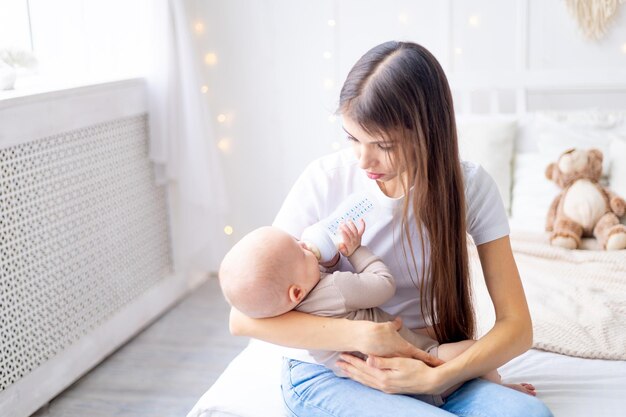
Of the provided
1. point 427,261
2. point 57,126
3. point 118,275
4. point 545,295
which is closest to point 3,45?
point 57,126

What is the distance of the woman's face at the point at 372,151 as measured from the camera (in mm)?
1465

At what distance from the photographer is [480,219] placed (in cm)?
156

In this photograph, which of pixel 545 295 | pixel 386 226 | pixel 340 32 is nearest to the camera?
pixel 386 226

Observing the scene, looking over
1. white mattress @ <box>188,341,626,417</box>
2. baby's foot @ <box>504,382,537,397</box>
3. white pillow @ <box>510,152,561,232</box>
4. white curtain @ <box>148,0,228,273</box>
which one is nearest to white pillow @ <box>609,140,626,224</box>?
white pillow @ <box>510,152,561,232</box>

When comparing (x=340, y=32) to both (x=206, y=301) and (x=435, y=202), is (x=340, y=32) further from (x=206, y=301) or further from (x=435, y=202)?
(x=435, y=202)

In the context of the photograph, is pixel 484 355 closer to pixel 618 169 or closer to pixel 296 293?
pixel 296 293

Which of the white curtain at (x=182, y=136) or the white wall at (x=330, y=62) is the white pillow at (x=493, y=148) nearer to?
the white wall at (x=330, y=62)

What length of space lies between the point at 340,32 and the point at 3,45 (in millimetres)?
1467

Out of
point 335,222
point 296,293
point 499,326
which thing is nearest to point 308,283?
point 296,293

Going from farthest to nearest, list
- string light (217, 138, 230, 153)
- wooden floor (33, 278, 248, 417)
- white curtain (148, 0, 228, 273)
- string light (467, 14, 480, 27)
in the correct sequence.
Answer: string light (217, 138, 230, 153)
string light (467, 14, 480, 27)
white curtain (148, 0, 228, 273)
wooden floor (33, 278, 248, 417)

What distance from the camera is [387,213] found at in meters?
1.60

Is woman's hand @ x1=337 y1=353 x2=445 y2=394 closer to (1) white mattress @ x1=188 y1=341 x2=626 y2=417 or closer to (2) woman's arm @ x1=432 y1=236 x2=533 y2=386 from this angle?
(2) woman's arm @ x1=432 y1=236 x2=533 y2=386

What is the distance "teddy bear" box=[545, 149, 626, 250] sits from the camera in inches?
101

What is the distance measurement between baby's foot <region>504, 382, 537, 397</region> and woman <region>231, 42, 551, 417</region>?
8 centimetres
